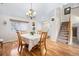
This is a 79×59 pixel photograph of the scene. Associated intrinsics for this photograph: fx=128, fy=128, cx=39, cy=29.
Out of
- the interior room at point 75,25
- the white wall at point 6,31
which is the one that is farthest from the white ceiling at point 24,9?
the interior room at point 75,25

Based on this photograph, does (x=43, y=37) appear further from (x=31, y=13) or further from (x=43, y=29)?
(x=31, y=13)

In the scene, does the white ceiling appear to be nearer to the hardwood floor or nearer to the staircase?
the staircase

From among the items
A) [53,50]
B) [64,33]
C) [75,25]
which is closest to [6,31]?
[53,50]

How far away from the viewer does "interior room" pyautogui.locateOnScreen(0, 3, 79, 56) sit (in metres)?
2.27

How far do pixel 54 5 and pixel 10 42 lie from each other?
1031 millimetres

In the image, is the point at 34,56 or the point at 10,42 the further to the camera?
the point at 34,56

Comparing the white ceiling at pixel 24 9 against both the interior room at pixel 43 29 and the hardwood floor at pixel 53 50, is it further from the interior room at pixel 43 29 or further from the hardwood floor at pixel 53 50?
the hardwood floor at pixel 53 50

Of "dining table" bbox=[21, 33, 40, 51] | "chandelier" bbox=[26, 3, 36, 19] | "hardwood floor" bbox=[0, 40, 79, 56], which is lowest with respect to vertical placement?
"hardwood floor" bbox=[0, 40, 79, 56]

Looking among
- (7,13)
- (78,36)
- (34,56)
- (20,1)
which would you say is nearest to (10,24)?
(7,13)

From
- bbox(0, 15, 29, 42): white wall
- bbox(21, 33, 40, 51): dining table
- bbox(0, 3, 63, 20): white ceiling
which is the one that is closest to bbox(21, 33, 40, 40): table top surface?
bbox(21, 33, 40, 51): dining table

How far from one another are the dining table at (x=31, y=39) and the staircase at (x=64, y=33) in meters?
0.41

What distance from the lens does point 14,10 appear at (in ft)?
7.46

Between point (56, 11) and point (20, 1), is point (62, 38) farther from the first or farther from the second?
point (20, 1)

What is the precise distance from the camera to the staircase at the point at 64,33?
7.59 ft
